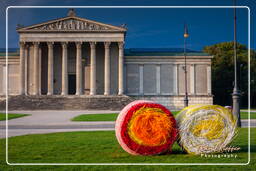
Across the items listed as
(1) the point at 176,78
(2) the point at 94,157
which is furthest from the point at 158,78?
(2) the point at 94,157

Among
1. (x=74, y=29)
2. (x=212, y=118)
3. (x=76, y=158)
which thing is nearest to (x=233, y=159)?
(x=212, y=118)

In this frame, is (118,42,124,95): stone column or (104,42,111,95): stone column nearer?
(118,42,124,95): stone column

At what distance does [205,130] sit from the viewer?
10.0 meters

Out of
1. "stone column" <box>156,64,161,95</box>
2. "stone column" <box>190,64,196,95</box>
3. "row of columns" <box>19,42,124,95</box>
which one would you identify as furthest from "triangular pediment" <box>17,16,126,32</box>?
"stone column" <box>190,64,196,95</box>

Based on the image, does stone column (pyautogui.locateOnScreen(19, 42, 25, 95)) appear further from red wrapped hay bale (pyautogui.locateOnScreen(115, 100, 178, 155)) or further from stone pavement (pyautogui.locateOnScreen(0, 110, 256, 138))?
red wrapped hay bale (pyautogui.locateOnScreen(115, 100, 178, 155))

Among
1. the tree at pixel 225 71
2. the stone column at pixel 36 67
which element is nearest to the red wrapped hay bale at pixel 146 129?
the stone column at pixel 36 67

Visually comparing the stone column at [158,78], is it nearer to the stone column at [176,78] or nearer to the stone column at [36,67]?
the stone column at [176,78]

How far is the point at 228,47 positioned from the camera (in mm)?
77062

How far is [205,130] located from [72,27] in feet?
184

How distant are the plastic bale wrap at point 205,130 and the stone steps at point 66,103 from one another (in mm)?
44550

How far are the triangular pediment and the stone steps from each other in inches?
557

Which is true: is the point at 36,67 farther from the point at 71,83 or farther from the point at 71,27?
the point at 71,27

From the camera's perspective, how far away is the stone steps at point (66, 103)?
2151 inches

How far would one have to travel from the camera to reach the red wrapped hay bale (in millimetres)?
9789
